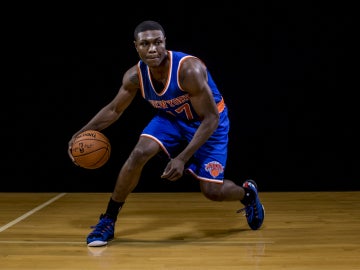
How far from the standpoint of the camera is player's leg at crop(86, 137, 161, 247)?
2.94 meters

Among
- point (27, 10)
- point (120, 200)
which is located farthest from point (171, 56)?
point (27, 10)

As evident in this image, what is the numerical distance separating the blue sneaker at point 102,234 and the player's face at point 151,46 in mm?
863

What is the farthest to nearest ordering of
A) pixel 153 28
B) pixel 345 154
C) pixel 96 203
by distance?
pixel 345 154
pixel 96 203
pixel 153 28

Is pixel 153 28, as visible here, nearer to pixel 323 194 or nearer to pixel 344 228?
pixel 344 228

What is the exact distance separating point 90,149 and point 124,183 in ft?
0.83

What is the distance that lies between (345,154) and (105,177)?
199cm

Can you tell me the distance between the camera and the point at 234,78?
4551 mm

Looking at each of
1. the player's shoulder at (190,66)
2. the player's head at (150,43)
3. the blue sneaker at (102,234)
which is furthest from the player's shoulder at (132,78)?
the blue sneaker at (102,234)

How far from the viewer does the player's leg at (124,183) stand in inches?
116

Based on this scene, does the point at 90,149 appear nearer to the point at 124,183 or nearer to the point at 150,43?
the point at 124,183

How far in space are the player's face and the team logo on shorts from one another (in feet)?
2.12

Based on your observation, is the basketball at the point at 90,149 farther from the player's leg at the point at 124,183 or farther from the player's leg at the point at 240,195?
the player's leg at the point at 240,195

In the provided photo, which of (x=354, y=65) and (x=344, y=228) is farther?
(x=354, y=65)

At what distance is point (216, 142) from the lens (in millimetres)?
3223
